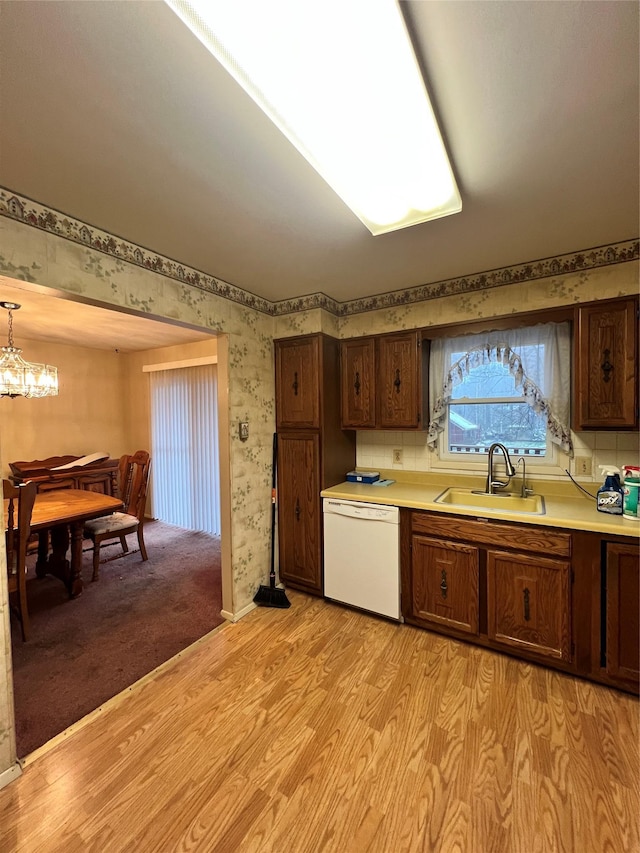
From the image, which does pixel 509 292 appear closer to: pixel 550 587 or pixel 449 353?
pixel 449 353

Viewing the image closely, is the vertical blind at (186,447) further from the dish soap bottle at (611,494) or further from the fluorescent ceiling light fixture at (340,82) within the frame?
the dish soap bottle at (611,494)

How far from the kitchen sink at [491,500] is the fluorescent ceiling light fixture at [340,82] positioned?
1.85 m

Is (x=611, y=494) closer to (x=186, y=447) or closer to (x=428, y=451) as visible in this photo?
(x=428, y=451)

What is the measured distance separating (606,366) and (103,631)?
3.60 meters

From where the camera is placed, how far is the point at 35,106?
103 centimetres

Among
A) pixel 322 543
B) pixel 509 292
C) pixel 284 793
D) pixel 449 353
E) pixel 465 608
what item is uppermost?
pixel 509 292

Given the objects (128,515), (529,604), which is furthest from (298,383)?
(128,515)

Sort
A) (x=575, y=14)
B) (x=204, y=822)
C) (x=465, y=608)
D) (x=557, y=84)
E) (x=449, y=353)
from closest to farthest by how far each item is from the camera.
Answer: (x=575, y=14)
(x=557, y=84)
(x=204, y=822)
(x=465, y=608)
(x=449, y=353)

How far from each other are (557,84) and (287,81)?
761mm

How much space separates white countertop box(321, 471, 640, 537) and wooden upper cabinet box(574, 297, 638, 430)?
0.50 metres

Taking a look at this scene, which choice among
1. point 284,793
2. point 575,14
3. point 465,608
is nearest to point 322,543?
point 465,608

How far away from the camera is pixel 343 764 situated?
4.78 ft

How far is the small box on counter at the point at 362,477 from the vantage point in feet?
9.46

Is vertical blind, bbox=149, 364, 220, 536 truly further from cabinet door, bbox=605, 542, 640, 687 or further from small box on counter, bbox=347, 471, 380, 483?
cabinet door, bbox=605, 542, 640, 687
